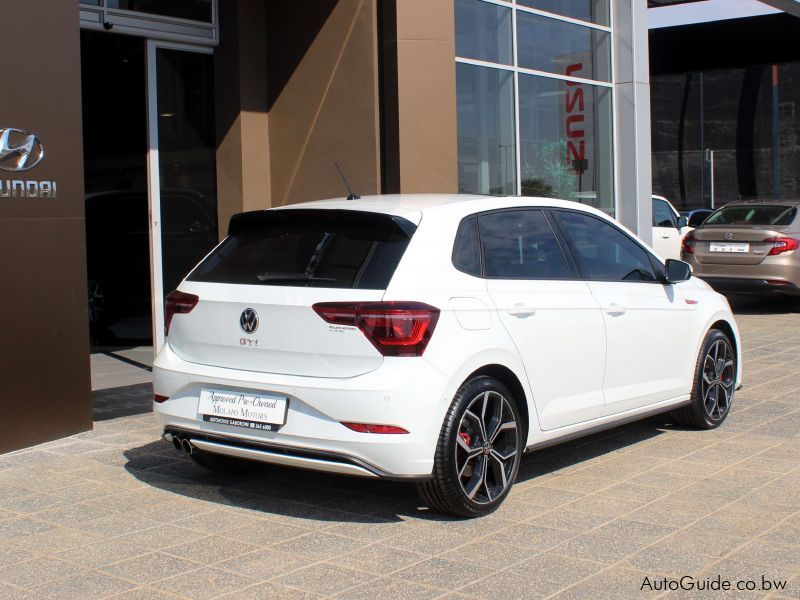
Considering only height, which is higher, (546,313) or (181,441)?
(546,313)

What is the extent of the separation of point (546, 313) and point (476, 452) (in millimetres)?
930

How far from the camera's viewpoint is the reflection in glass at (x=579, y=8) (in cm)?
1317

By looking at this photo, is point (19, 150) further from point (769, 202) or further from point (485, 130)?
point (769, 202)

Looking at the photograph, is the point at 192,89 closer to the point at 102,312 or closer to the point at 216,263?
the point at 102,312

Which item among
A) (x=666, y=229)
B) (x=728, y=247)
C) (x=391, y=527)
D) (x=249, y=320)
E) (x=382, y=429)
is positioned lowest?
(x=391, y=527)

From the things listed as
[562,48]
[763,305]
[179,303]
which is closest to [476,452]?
[179,303]

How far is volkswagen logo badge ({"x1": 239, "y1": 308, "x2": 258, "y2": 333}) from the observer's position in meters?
5.21

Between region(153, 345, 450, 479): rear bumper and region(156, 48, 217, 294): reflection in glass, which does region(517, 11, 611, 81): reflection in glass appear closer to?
region(156, 48, 217, 294): reflection in glass

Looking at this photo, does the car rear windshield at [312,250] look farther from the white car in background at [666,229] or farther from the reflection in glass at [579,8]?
the white car in background at [666,229]

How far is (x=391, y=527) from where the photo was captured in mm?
5094

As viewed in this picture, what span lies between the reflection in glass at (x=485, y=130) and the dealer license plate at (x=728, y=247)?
4466 mm

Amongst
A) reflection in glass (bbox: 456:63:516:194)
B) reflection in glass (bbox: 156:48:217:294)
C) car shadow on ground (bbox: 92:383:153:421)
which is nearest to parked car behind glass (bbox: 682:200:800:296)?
reflection in glass (bbox: 456:63:516:194)

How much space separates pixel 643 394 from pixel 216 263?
8.88 feet

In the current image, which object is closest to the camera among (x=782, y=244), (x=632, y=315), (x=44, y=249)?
(x=632, y=315)
